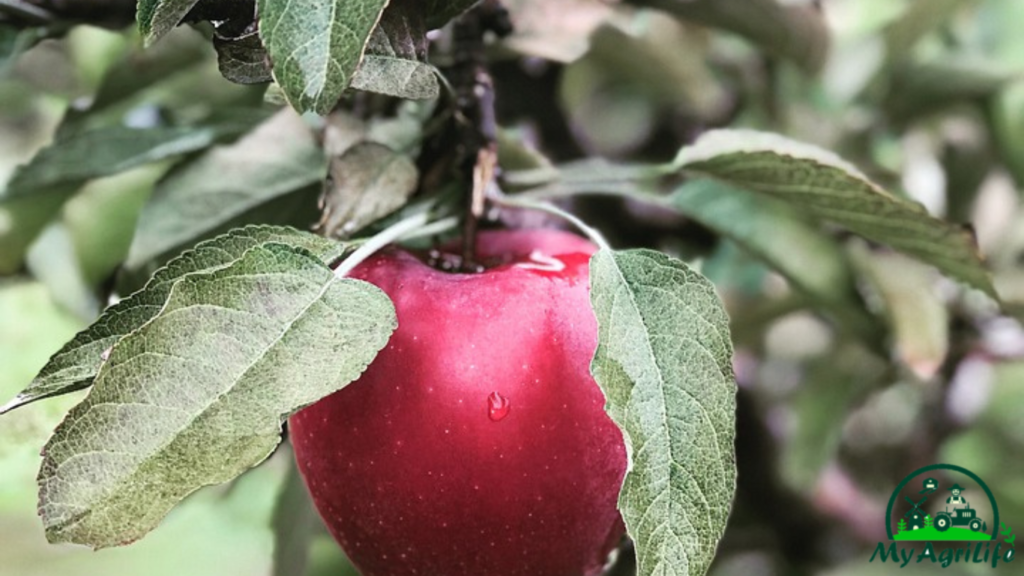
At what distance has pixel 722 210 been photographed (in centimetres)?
56

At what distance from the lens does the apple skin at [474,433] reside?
33 centimetres

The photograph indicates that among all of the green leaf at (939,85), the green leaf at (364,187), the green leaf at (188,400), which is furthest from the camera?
the green leaf at (939,85)

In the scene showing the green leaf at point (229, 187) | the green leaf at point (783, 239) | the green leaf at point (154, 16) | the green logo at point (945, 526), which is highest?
the green leaf at point (154, 16)

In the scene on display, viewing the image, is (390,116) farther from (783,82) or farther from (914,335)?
(783,82)

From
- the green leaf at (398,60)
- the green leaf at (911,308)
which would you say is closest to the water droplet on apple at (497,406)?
the green leaf at (398,60)

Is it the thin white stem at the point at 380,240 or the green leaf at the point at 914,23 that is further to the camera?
the green leaf at the point at 914,23

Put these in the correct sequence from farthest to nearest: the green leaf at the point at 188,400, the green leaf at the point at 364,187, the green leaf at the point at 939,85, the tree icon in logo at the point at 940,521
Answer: the green leaf at the point at 939,85 < the tree icon in logo at the point at 940,521 < the green leaf at the point at 364,187 < the green leaf at the point at 188,400

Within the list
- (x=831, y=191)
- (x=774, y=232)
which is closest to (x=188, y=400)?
(x=831, y=191)

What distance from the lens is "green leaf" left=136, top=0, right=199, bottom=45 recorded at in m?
0.29

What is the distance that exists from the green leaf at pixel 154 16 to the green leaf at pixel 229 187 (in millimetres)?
175

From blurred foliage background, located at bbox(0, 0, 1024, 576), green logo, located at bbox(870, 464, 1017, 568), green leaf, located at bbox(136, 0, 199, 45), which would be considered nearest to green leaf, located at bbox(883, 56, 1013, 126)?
blurred foliage background, located at bbox(0, 0, 1024, 576)

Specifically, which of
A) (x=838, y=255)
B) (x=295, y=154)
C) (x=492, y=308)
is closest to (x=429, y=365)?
(x=492, y=308)

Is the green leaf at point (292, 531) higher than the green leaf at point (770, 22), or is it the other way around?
the green leaf at point (770, 22)

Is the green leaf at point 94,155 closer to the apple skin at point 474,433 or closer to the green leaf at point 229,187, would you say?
the green leaf at point 229,187
